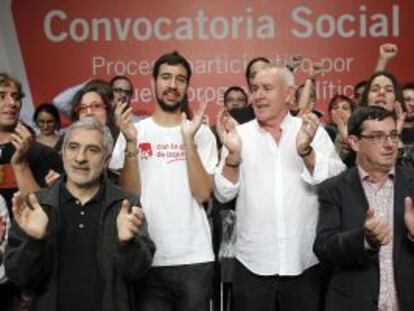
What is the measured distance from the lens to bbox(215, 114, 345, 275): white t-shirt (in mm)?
3312

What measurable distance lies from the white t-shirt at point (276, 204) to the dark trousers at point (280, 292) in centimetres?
4

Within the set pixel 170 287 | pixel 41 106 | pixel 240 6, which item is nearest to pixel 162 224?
pixel 170 287

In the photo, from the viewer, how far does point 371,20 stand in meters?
6.11

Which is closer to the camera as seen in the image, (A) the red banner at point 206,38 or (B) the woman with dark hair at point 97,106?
(B) the woman with dark hair at point 97,106

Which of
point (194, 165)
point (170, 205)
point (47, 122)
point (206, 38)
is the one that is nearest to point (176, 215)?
point (170, 205)

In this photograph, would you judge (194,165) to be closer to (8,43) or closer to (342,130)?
(342,130)

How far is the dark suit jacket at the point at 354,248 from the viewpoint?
2859 mm

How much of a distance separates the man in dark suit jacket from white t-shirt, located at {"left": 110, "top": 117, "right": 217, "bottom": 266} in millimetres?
565

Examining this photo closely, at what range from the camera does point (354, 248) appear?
2793mm

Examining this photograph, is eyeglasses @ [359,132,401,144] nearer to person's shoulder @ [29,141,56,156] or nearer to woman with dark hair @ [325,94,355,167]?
woman with dark hair @ [325,94,355,167]

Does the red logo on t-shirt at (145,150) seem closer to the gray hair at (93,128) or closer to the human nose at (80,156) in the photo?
the gray hair at (93,128)

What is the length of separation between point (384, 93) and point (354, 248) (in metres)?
1.23

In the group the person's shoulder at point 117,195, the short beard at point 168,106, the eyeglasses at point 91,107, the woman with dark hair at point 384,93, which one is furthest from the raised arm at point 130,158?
the woman with dark hair at point 384,93

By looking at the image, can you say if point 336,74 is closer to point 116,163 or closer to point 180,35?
point 180,35
